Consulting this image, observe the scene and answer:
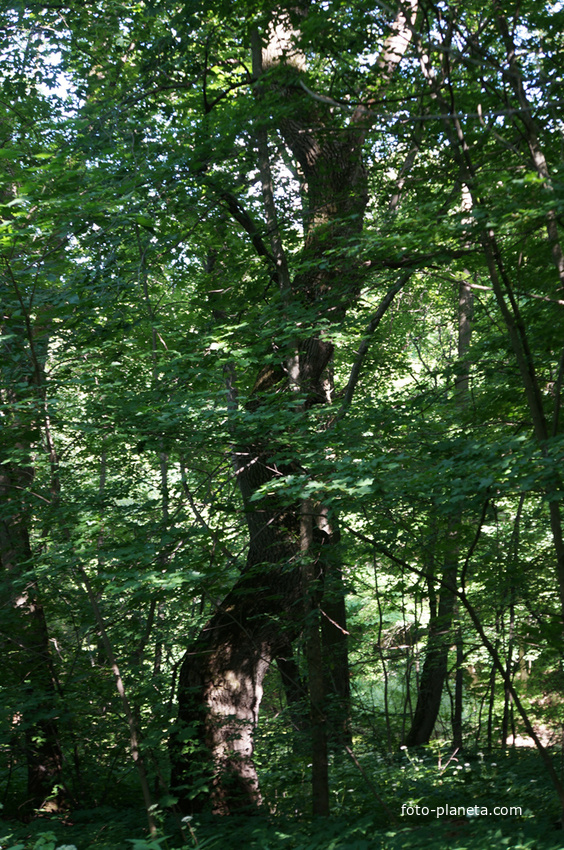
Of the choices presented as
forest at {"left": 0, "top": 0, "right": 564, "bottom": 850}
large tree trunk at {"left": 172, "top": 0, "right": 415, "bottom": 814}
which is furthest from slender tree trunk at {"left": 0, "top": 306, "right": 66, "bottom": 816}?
large tree trunk at {"left": 172, "top": 0, "right": 415, "bottom": 814}

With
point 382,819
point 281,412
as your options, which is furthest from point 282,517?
point 382,819

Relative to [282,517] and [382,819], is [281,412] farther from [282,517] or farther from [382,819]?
[382,819]

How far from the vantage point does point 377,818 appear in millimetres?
4781

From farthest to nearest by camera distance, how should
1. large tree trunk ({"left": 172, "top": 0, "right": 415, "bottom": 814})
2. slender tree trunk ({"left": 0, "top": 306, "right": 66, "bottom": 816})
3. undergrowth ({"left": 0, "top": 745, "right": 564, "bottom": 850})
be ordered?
slender tree trunk ({"left": 0, "top": 306, "right": 66, "bottom": 816})
large tree trunk ({"left": 172, "top": 0, "right": 415, "bottom": 814})
undergrowth ({"left": 0, "top": 745, "right": 564, "bottom": 850})

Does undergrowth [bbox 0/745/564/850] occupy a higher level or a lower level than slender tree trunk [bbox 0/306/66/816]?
lower

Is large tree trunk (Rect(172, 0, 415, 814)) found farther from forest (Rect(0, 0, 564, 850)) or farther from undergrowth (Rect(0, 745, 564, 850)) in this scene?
undergrowth (Rect(0, 745, 564, 850))

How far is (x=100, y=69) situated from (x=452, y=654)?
27.9 ft

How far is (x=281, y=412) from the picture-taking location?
14.2ft

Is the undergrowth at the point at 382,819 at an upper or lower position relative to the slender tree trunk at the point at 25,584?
lower

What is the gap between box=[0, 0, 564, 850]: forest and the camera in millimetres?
3787

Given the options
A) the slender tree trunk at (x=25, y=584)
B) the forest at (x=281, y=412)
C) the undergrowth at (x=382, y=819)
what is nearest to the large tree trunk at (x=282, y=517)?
the forest at (x=281, y=412)

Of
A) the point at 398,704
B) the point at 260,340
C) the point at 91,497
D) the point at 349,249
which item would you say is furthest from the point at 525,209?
the point at 398,704

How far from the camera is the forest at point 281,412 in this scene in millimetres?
3787

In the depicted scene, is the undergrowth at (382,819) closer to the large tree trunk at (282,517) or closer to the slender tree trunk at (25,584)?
the large tree trunk at (282,517)
